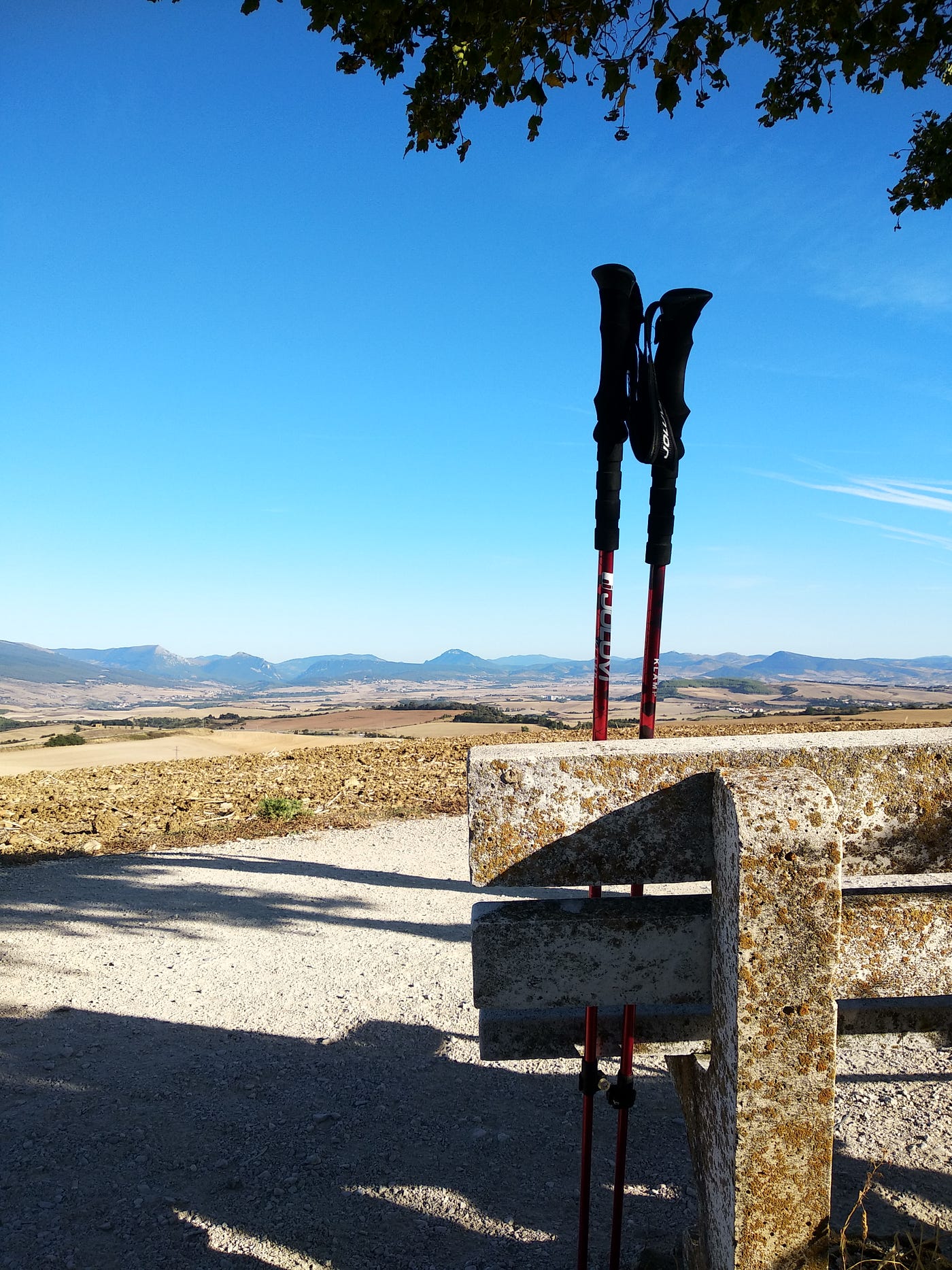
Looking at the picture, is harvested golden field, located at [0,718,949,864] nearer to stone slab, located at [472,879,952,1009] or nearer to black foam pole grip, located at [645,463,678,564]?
black foam pole grip, located at [645,463,678,564]

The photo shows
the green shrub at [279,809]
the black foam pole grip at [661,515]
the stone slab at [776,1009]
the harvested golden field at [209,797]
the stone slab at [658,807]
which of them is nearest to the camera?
the stone slab at [776,1009]

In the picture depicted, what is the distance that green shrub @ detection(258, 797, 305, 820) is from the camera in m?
10.9

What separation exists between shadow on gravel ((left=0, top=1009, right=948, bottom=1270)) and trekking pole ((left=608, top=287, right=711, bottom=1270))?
2.91 ft

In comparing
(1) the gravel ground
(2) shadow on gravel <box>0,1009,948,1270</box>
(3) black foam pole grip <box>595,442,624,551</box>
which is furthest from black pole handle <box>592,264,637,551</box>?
(2) shadow on gravel <box>0,1009,948,1270</box>

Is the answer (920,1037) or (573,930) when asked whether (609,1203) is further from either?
(573,930)

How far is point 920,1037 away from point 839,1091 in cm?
217

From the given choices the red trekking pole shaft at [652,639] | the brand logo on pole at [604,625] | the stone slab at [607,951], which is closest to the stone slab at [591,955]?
the stone slab at [607,951]

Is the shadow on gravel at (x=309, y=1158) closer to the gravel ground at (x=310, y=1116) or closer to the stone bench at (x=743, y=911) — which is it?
the gravel ground at (x=310, y=1116)

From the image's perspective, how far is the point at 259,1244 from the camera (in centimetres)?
309

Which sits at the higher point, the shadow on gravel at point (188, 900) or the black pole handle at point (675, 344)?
the black pole handle at point (675, 344)

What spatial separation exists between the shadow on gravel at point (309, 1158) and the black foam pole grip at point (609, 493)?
2649 millimetres

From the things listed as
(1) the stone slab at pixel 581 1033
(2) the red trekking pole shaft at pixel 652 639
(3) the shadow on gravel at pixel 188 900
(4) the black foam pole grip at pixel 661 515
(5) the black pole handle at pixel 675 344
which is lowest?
(3) the shadow on gravel at pixel 188 900

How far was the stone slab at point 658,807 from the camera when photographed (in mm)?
1875

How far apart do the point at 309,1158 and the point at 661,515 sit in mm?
3280
